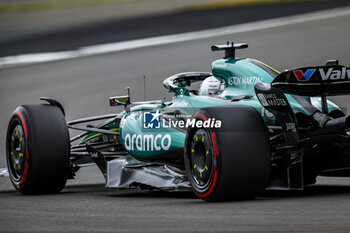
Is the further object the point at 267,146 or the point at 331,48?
the point at 331,48

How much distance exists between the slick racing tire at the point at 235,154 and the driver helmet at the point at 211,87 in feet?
5.14

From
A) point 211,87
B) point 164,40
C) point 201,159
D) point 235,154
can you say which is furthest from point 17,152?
point 164,40

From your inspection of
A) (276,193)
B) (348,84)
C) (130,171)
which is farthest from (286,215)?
(130,171)

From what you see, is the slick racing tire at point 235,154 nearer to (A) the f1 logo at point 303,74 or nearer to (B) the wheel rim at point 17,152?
(A) the f1 logo at point 303,74

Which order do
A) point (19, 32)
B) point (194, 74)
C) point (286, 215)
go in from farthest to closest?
point (19, 32) < point (194, 74) < point (286, 215)

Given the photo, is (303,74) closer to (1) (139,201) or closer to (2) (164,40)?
(1) (139,201)

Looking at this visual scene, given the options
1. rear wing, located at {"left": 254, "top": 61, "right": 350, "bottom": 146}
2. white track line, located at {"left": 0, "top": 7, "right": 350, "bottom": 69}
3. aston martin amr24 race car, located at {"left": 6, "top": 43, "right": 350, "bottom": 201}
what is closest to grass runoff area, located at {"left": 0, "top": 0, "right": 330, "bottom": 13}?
white track line, located at {"left": 0, "top": 7, "right": 350, "bottom": 69}

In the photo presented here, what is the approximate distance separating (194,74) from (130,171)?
1356 mm

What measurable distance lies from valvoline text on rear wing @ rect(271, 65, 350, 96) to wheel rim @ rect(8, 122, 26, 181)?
10.2 feet

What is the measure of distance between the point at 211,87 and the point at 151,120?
68cm

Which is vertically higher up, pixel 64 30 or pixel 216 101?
pixel 64 30

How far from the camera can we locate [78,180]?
1028 cm

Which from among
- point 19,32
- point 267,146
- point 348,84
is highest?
point 19,32

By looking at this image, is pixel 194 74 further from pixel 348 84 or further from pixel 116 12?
pixel 116 12
